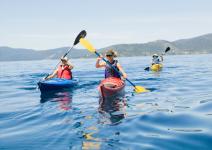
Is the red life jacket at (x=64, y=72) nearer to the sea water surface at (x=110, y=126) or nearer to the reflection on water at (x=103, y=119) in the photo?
the reflection on water at (x=103, y=119)

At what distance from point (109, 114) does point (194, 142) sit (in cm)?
235

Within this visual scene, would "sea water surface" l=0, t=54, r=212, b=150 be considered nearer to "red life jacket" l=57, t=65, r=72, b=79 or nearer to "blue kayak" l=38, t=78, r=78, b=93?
"blue kayak" l=38, t=78, r=78, b=93

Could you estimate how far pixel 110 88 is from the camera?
679cm

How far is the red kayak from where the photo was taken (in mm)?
6566

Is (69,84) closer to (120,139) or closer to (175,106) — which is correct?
(175,106)

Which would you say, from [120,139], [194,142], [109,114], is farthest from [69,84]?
[194,142]

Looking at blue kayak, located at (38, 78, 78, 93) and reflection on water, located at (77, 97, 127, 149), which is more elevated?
blue kayak, located at (38, 78, 78, 93)

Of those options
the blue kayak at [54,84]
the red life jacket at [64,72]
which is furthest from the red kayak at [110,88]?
the red life jacket at [64,72]

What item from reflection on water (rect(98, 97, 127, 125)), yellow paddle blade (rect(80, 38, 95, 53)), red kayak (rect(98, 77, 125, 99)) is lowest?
reflection on water (rect(98, 97, 127, 125))

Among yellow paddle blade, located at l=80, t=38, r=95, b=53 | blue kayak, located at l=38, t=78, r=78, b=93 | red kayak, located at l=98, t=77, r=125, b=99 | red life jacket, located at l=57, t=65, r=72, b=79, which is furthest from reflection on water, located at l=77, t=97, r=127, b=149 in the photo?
red life jacket, located at l=57, t=65, r=72, b=79

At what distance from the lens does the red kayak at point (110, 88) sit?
21.5 ft

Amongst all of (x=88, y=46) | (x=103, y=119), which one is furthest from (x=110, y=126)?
(x=88, y=46)

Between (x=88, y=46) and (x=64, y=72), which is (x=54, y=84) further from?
(x=88, y=46)

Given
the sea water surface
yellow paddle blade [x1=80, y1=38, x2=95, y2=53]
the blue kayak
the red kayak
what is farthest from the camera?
the blue kayak
